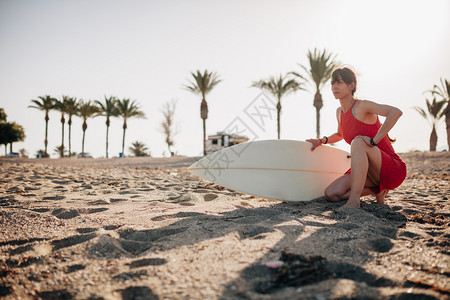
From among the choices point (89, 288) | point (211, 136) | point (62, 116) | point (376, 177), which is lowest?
point (89, 288)

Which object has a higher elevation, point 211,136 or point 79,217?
point 211,136

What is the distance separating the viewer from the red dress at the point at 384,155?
237 centimetres

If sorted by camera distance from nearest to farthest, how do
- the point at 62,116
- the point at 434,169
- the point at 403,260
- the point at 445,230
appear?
1. the point at 403,260
2. the point at 445,230
3. the point at 434,169
4. the point at 62,116

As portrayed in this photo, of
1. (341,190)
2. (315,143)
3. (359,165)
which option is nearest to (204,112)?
(315,143)

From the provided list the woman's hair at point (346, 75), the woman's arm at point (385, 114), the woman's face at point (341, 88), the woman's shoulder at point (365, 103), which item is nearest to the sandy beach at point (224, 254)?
the woman's arm at point (385, 114)

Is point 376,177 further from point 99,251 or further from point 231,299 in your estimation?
point 99,251

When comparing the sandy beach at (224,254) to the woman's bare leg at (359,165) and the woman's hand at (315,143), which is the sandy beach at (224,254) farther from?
the woman's hand at (315,143)

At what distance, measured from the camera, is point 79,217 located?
1982 millimetres

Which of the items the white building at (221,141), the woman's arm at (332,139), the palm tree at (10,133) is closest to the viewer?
the woman's arm at (332,139)

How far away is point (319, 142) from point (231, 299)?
232 cm

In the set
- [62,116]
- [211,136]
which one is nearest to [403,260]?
[211,136]

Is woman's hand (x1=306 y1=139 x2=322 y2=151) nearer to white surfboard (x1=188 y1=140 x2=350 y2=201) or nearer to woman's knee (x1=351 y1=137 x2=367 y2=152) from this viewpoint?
white surfboard (x1=188 y1=140 x2=350 y2=201)

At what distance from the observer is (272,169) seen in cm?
288

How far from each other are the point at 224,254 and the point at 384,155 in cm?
188
